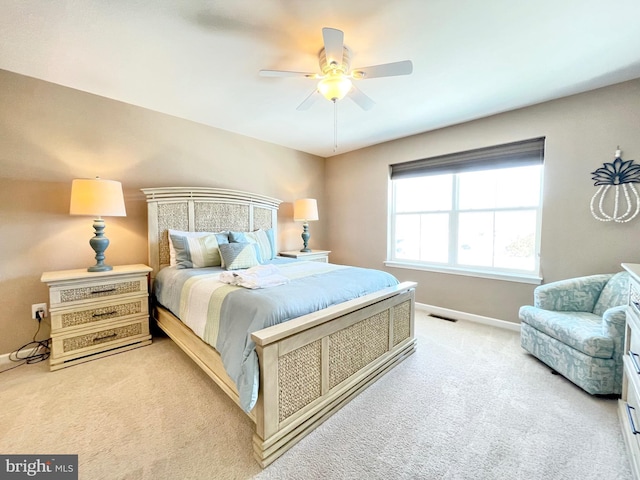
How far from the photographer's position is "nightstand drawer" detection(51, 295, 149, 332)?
2221 mm

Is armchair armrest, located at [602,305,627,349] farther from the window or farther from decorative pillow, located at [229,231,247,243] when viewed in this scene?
decorative pillow, located at [229,231,247,243]

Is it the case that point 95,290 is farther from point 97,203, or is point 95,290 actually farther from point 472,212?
point 472,212

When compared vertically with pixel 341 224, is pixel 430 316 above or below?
below

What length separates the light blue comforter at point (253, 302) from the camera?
140cm

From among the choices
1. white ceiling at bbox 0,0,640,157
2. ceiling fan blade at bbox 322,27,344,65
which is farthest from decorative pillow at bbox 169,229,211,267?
ceiling fan blade at bbox 322,27,344,65

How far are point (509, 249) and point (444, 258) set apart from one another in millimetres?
749

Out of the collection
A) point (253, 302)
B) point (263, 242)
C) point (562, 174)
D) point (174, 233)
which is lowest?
point (253, 302)

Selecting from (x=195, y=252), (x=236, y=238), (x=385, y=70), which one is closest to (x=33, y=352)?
(x=195, y=252)

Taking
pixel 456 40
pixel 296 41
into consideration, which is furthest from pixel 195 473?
pixel 456 40

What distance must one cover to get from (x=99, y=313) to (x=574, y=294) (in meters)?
4.28

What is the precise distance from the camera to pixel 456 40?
1.83 m

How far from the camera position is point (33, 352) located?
7.84 ft

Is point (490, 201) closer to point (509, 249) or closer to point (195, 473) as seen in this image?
point (509, 249)

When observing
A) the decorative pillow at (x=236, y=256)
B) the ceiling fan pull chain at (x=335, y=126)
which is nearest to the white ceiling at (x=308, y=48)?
the ceiling fan pull chain at (x=335, y=126)
